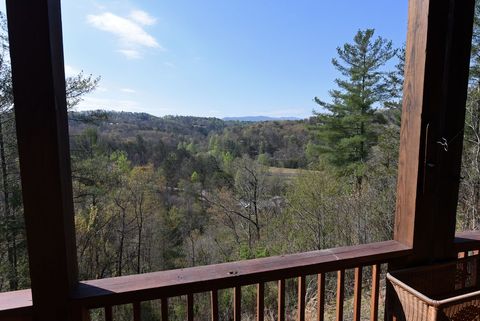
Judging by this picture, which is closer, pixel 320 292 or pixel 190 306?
pixel 190 306

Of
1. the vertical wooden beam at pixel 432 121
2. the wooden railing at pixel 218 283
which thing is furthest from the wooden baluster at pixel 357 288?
the vertical wooden beam at pixel 432 121

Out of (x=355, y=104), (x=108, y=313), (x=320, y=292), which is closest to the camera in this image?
(x=108, y=313)

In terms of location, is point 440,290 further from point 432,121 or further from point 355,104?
point 355,104

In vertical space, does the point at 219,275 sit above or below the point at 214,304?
above

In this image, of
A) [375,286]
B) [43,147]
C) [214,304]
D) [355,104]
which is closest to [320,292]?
[375,286]

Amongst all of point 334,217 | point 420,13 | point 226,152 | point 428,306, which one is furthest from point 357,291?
point 226,152

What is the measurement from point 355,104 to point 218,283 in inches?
454

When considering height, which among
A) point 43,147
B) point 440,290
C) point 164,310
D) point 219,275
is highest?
point 43,147

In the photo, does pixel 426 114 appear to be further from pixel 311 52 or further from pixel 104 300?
pixel 311 52

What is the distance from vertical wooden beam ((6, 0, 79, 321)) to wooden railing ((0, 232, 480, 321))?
0.07 m

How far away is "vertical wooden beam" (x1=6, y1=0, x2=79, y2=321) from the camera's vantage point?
76 cm

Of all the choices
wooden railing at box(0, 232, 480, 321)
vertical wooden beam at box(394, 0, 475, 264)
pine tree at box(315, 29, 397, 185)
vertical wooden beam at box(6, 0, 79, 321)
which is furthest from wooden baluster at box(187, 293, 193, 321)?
pine tree at box(315, 29, 397, 185)

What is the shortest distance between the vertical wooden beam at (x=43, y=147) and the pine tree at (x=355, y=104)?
11.1 metres

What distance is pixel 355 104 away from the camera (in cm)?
1135
